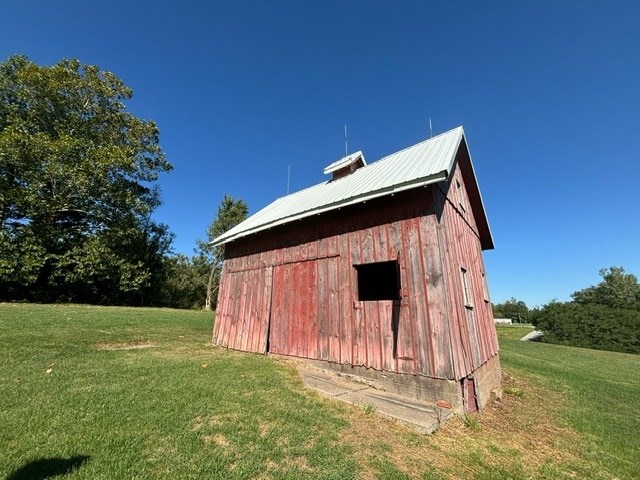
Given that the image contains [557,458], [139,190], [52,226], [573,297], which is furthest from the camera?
[573,297]

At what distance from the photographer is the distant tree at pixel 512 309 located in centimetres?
9400

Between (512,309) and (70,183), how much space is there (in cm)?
11516

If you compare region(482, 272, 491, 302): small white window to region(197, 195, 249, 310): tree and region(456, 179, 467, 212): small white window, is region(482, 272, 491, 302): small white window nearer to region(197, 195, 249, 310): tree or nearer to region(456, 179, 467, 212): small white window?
region(456, 179, 467, 212): small white window

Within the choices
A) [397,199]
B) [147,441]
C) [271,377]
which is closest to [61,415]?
[147,441]

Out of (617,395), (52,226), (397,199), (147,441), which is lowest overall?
(617,395)

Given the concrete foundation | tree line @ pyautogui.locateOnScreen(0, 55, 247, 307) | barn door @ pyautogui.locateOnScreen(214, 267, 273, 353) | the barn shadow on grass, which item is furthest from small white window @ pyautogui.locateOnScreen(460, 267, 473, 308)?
tree line @ pyautogui.locateOnScreen(0, 55, 247, 307)

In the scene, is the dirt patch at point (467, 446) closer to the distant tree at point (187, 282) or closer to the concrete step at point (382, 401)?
the concrete step at point (382, 401)

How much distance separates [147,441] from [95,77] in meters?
27.0

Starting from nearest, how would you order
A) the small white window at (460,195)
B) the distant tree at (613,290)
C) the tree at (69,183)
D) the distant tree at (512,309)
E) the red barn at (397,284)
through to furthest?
the red barn at (397,284) → the small white window at (460,195) → the tree at (69,183) → the distant tree at (613,290) → the distant tree at (512,309)

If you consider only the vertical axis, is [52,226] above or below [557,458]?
above

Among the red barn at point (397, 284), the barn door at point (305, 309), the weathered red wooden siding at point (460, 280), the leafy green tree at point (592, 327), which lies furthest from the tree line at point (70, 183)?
the leafy green tree at point (592, 327)

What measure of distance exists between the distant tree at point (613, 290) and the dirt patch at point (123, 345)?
75.1m

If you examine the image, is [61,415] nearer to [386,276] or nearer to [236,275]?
[236,275]

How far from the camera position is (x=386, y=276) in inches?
424
